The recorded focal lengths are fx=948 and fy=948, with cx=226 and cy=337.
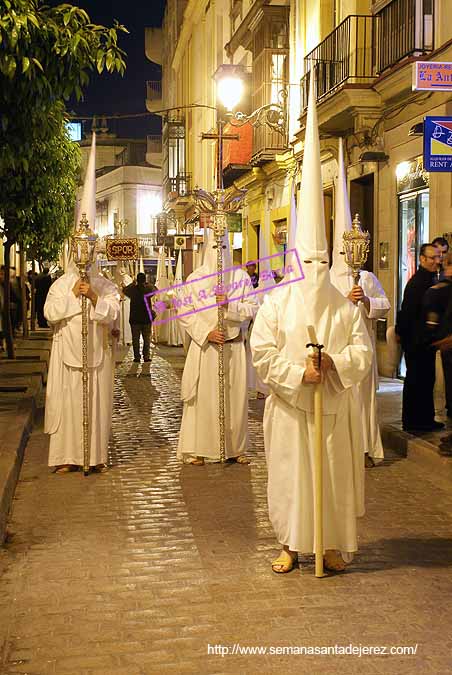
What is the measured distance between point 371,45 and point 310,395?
12356 mm

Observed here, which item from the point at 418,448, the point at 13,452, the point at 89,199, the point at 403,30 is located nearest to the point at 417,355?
the point at 418,448

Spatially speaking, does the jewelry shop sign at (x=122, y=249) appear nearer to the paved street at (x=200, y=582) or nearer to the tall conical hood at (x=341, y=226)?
the tall conical hood at (x=341, y=226)

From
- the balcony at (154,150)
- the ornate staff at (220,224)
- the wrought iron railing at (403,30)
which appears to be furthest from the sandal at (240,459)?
the balcony at (154,150)

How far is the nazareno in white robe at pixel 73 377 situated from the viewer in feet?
30.1

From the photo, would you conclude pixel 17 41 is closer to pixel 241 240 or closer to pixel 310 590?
pixel 310 590

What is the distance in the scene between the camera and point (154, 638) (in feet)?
15.7

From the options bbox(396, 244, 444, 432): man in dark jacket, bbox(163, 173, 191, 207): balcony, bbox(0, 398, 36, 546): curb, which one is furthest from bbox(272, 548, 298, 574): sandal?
bbox(163, 173, 191, 207): balcony

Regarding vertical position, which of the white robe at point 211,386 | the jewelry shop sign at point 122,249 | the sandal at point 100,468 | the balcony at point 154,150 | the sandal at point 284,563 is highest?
the balcony at point 154,150

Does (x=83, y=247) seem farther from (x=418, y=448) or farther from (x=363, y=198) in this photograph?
(x=363, y=198)

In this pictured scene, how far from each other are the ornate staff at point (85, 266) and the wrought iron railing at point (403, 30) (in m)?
7.60

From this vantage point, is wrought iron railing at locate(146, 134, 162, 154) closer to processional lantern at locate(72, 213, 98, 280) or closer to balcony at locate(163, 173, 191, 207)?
balcony at locate(163, 173, 191, 207)

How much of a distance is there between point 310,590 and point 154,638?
1.09m

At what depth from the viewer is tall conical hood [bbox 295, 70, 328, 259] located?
5.70 m

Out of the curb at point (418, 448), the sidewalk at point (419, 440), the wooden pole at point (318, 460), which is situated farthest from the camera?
the sidewalk at point (419, 440)
